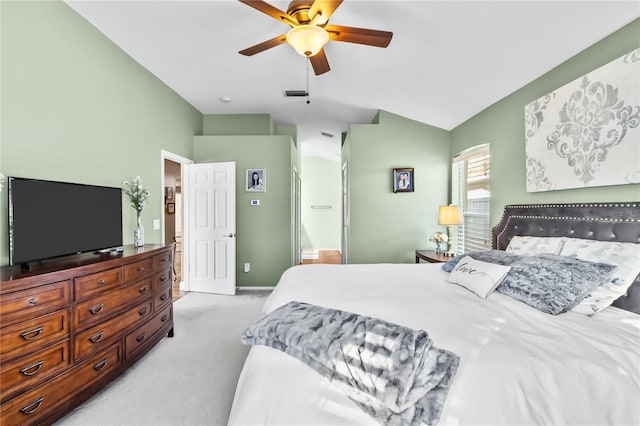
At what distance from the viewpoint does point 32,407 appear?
1459 millimetres

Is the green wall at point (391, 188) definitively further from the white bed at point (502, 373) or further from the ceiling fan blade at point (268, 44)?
the white bed at point (502, 373)

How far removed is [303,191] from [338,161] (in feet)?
4.65

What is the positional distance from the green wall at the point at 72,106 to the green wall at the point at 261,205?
1.20 metres

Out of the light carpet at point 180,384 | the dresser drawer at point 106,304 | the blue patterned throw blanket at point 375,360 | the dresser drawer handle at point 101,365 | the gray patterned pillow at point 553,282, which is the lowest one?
the light carpet at point 180,384

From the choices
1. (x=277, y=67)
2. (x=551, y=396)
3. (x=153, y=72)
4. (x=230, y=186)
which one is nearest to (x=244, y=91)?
(x=277, y=67)

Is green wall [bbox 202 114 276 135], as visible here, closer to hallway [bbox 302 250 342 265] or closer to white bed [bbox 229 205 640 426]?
hallway [bbox 302 250 342 265]

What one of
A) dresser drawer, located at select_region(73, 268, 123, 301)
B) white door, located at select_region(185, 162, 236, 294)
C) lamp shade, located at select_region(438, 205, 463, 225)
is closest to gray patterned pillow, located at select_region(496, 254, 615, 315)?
lamp shade, located at select_region(438, 205, 463, 225)

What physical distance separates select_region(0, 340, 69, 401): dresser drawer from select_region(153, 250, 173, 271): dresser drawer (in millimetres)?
884

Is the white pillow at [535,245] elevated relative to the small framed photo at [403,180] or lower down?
lower down

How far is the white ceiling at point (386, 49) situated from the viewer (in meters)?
2.01

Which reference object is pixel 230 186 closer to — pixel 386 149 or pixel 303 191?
pixel 386 149

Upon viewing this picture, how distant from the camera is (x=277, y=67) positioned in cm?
317

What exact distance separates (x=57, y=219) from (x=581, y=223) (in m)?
3.77

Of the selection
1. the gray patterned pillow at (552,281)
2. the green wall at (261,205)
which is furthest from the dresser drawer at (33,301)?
the green wall at (261,205)
